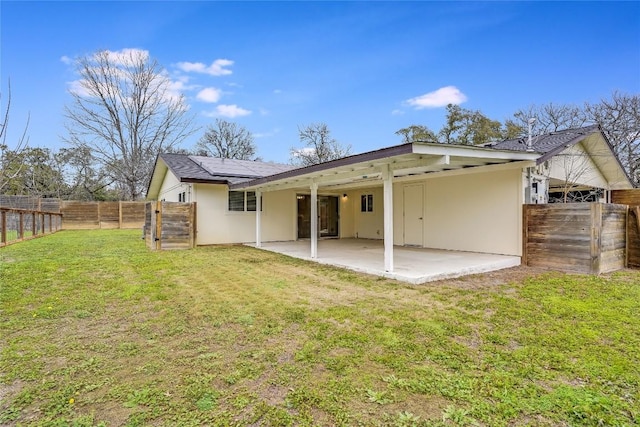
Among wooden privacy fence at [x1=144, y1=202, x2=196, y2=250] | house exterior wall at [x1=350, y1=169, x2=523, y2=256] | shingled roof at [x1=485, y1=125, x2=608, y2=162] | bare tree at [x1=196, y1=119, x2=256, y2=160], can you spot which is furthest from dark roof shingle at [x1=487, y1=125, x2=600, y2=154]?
bare tree at [x1=196, y1=119, x2=256, y2=160]

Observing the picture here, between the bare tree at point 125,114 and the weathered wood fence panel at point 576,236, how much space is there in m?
23.4

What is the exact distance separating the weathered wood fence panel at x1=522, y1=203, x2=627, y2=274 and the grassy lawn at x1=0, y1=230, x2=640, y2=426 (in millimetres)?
923

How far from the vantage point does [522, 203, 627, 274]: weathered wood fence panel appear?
630 cm

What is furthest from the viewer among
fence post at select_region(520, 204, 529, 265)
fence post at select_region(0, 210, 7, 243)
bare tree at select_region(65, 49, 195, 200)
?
bare tree at select_region(65, 49, 195, 200)

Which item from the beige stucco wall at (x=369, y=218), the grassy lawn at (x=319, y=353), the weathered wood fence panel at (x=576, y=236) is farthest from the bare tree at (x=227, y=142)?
the weathered wood fence panel at (x=576, y=236)

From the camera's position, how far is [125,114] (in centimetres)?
2316

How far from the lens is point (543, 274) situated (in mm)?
6324

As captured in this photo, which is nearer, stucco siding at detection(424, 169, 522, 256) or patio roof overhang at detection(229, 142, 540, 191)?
patio roof overhang at detection(229, 142, 540, 191)

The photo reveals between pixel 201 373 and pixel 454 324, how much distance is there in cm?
261

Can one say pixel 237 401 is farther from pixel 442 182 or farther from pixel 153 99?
pixel 153 99

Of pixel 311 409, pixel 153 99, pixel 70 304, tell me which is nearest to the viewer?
pixel 311 409

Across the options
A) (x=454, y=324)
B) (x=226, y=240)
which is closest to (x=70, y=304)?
(x=454, y=324)

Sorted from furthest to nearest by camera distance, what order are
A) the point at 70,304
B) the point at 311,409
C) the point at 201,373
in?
the point at 70,304 → the point at 201,373 → the point at 311,409

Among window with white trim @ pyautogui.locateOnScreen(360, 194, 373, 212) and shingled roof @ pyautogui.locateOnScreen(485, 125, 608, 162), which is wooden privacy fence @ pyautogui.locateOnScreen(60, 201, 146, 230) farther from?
shingled roof @ pyautogui.locateOnScreen(485, 125, 608, 162)
